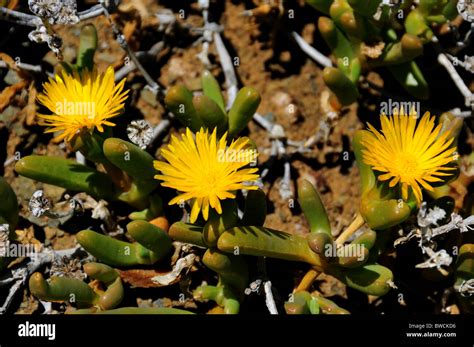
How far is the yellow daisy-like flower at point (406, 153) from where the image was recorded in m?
1.80

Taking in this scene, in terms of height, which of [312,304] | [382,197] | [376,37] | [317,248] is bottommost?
[312,304]

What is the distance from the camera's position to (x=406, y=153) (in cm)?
184

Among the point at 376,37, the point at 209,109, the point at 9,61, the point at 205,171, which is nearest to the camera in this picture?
the point at 205,171

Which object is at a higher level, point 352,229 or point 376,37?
point 376,37

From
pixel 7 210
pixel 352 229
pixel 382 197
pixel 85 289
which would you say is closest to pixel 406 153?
pixel 382 197

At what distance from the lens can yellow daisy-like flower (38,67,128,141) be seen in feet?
6.18

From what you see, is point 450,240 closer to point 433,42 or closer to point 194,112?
point 433,42

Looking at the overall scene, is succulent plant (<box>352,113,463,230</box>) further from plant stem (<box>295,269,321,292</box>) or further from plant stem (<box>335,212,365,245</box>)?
plant stem (<box>295,269,321,292</box>)

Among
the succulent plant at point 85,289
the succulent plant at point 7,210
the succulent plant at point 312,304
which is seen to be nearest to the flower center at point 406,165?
the succulent plant at point 312,304

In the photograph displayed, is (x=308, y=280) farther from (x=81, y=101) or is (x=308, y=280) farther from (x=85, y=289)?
(x=81, y=101)

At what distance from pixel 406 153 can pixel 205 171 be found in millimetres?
584

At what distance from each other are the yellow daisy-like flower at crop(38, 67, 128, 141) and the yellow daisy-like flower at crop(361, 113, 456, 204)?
2.47ft

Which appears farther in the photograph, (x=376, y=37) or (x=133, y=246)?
(x=376, y=37)

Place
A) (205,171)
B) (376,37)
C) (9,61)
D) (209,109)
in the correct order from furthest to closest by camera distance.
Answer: (9,61) → (376,37) → (209,109) → (205,171)
